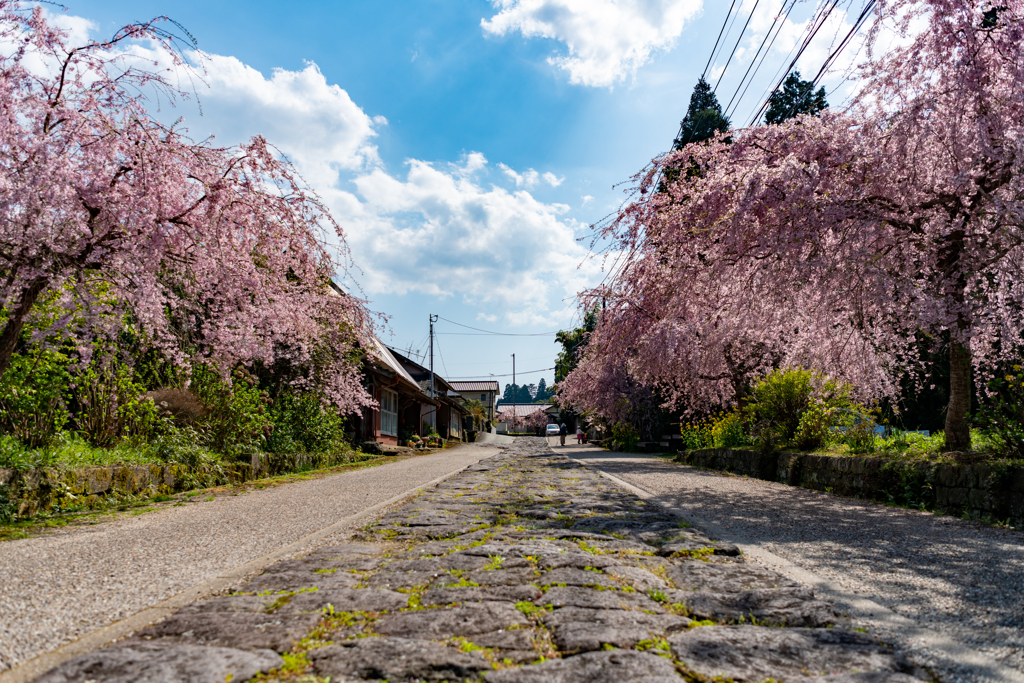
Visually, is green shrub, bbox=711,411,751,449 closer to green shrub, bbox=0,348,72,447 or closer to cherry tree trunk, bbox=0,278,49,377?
green shrub, bbox=0,348,72,447

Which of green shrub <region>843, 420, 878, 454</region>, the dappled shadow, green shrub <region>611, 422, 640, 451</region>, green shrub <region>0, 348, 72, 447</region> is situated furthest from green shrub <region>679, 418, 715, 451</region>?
green shrub <region>0, 348, 72, 447</region>

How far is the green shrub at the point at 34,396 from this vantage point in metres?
7.07

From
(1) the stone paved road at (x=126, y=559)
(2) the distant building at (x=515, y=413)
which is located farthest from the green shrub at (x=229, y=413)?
(2) the distant building at (x=515, y=413)

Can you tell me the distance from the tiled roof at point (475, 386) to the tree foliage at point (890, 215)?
82.1 metres

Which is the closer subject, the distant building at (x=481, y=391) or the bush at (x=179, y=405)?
the bush at (x=179, y=405)

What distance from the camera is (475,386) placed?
94.1 m

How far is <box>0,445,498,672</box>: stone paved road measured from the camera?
9.81 ft

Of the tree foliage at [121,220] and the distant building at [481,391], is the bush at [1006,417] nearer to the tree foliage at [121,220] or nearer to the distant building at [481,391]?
the tree foliage at [121,220]

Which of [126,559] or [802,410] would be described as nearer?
[126,559]

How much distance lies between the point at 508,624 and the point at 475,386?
91.5 m

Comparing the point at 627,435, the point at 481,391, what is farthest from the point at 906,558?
the point at 481,391

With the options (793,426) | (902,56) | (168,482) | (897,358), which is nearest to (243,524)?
(168,482)

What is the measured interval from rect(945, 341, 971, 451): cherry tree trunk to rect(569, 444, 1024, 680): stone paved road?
164 centimetres

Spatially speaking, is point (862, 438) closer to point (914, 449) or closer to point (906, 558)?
point (914, 449)
